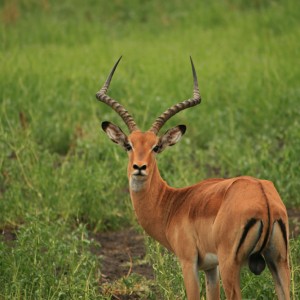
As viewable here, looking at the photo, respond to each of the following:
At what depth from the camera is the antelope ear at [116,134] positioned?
6.22m

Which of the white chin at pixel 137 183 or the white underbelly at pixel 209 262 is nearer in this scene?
the white underbelly at pixel 209 262

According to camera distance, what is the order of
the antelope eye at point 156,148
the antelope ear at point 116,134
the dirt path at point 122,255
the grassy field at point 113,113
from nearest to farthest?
1. the antelope eye at point 156,148
2. the antelope ear at point 116,134
3. the grassy field at point 113,113
4. the dirt path at point 122,255

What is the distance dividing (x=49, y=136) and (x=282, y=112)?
100 inches

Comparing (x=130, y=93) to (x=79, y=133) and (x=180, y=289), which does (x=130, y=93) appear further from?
(x=180, y=289)

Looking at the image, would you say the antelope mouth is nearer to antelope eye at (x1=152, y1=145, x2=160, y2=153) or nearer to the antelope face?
the antelope face

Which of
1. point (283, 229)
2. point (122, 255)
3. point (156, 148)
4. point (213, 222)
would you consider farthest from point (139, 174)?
point (122, 255)

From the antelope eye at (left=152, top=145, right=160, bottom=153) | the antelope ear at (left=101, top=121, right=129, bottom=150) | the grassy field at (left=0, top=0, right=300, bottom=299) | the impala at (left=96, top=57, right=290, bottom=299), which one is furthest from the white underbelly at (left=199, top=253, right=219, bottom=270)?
the antelope ear at (left=101, top=121, right=129, bottom=150)

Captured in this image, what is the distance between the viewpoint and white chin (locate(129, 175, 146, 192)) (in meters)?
5.95

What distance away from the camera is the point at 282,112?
10359 mm

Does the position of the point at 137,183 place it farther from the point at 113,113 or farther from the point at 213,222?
the point at 113,113

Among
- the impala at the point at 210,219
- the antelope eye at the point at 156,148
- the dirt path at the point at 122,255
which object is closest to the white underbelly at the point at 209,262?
the impala at the point at 210,219

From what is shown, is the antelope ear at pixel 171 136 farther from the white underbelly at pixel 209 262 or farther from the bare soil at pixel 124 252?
the bare soil at pixel 124 252

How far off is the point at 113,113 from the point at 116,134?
416cm

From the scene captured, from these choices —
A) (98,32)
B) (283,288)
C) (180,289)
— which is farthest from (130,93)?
(283,288)
